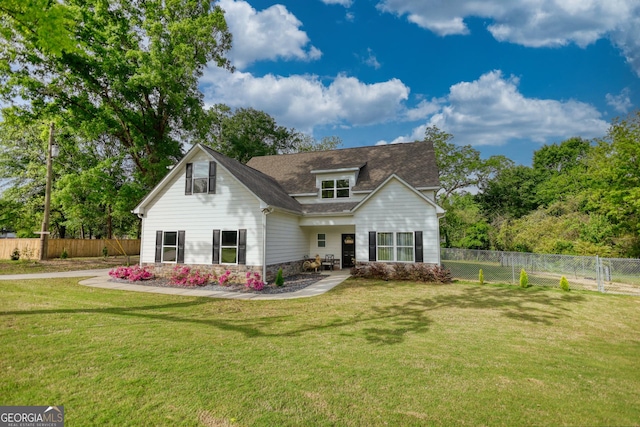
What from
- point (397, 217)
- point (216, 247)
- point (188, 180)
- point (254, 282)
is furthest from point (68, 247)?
point (397, 217)

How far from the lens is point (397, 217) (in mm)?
15086

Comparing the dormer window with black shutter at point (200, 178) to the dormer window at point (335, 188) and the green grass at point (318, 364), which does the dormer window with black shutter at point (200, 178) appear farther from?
the dormer window at point (335, 188)

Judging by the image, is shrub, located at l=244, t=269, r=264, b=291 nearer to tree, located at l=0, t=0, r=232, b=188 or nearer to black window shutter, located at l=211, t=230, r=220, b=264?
black window shutter, located at l=211, t=230, r=220, b=264

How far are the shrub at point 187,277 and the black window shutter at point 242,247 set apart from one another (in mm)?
1835

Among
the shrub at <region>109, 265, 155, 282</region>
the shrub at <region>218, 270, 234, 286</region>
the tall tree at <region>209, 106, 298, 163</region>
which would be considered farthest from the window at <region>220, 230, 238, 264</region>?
the tall tree at <region>209, 106, 298, 163</region>

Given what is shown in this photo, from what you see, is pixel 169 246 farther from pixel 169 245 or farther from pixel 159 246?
pixel 159 246

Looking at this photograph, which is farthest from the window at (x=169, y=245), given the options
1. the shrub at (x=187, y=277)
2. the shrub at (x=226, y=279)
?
the shrub at (x=226, y=279)

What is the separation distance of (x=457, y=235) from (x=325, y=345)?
32.0 metres

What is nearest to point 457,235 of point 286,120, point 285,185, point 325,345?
point 285,185

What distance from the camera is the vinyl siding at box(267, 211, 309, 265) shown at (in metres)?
14.1

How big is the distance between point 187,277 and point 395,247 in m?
10.4

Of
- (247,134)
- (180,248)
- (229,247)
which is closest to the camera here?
(229,247)

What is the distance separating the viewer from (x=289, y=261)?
15.9 metres

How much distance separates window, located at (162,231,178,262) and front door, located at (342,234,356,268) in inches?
378
